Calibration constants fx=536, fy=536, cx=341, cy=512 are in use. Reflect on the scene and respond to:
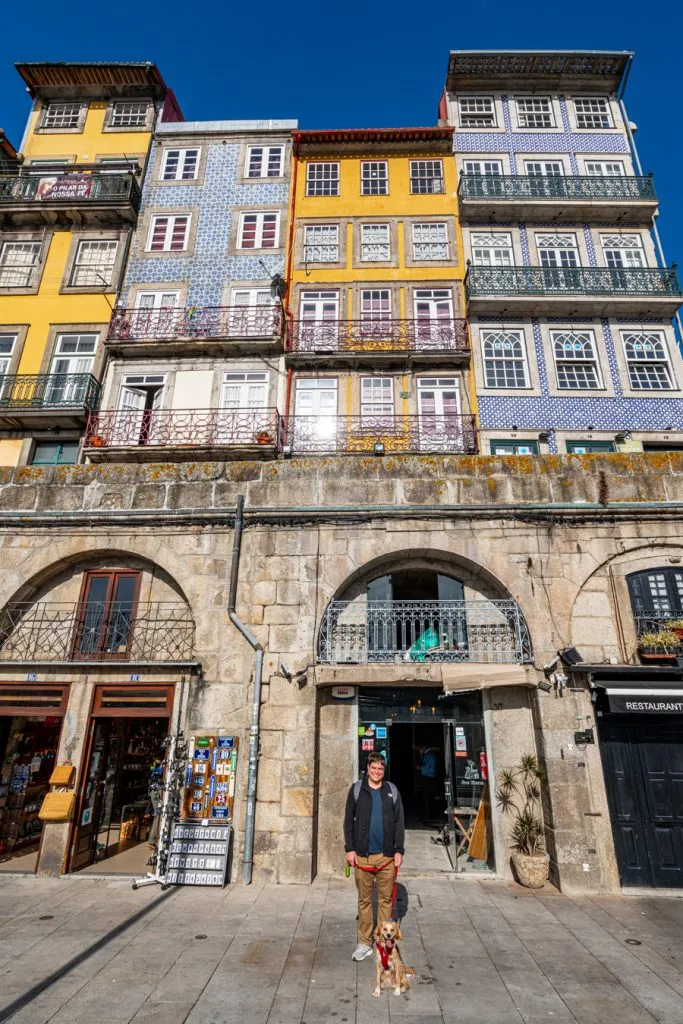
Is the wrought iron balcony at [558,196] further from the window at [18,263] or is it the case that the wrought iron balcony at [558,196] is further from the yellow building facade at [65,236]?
the window at [18,263]

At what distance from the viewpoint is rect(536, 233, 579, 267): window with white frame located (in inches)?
707

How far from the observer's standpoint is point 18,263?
18.8m

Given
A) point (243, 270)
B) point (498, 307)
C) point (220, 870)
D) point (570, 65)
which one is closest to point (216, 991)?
point (220, 870)

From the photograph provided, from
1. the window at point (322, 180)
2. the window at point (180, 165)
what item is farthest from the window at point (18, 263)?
the window at point (322, 180)

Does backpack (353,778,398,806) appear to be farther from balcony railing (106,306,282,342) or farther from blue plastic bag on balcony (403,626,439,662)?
balcony railing (106,306,282,342)

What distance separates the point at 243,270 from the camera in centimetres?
1853

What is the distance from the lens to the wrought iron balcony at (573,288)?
54.8 ft

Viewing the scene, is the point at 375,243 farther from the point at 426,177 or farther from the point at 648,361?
the point at 648,361

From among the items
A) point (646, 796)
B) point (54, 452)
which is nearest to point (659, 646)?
point (646, 796)

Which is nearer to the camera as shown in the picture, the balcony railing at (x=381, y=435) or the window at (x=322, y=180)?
the balcony railing at (x=381, y=435)

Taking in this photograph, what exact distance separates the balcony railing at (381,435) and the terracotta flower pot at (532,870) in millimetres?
10062

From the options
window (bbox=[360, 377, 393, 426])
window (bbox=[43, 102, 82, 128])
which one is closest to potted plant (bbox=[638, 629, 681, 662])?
window (bbox=[360, 377, 393, 426])

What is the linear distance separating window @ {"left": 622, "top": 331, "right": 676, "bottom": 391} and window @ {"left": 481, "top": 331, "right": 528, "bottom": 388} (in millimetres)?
3213

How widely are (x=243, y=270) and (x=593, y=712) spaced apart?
1698cm
